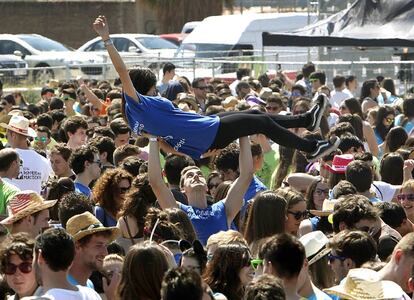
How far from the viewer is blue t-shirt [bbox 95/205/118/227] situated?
361 inches

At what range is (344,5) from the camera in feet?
96.2

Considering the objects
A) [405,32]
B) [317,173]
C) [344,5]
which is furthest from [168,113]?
[344,5]

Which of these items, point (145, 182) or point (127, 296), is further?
point (145, 182)

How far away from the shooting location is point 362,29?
24828mm

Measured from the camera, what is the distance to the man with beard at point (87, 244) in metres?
7.28

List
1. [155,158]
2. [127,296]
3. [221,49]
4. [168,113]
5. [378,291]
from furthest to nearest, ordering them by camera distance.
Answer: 1. [221,49]
2. [168,113]
3. [155,158]
4. [127,296]
5. [378,291]

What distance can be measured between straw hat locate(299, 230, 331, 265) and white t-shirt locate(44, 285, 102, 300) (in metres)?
1.39

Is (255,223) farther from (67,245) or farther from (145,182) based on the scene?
(67,245)

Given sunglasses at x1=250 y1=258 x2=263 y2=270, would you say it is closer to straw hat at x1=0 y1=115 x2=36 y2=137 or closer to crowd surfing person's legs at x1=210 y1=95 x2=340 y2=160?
crowd surfing person's legs at x1=210 y1=95 x2=340 y2=160

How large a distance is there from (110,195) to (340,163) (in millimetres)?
2344

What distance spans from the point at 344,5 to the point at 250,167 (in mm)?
20907

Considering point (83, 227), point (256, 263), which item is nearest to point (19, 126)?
point (83, 227)

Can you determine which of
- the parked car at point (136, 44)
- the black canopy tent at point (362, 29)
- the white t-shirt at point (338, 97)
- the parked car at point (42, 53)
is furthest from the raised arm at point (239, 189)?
the parked car at point (136, 44)

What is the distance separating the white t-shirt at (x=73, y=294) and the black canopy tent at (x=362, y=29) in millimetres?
17820
